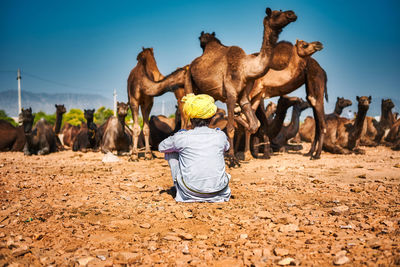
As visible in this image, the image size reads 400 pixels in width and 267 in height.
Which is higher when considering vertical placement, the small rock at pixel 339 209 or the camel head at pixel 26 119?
the camel head at pixel 26 119

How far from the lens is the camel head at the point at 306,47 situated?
26.4 feet

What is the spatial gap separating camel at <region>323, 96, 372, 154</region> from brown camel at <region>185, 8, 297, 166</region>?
4618 millimetres

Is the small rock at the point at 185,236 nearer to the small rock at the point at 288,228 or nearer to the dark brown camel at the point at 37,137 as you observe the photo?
the small rock at the point at 288,228

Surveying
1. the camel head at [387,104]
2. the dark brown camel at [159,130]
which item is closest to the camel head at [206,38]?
the dark brown camel at [159,130]

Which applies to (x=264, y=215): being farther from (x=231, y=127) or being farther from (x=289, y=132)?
(x=289, y=132)

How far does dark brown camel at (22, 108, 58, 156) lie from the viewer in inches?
413

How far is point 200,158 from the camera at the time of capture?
380 centimetres

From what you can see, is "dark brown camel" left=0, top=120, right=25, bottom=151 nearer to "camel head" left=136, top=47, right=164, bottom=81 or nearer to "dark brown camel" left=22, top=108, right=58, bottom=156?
"dark brown camel" left=22, top=108, right=58, bottom=156

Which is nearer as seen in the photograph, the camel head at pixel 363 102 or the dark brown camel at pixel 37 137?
the camel head at pixel 363 102

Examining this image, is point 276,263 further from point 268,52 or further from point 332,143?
point 332,143

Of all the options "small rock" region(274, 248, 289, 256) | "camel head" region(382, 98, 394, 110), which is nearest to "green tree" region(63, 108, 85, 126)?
"camel head" region(382, 98, 394, 110)

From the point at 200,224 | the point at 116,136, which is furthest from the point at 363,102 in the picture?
the point at 200,224

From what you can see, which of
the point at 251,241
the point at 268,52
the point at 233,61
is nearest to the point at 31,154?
the point at 233,61

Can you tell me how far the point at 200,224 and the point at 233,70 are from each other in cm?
480
